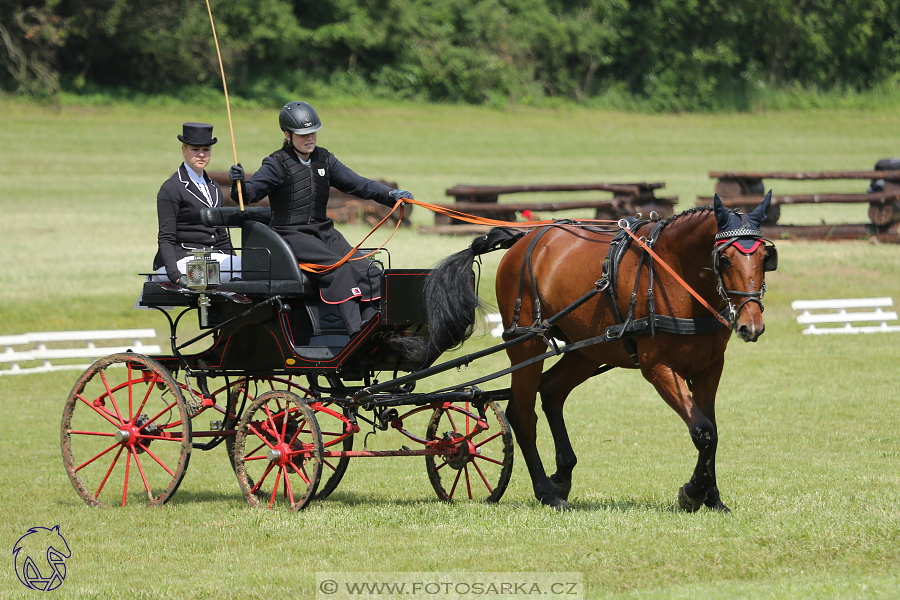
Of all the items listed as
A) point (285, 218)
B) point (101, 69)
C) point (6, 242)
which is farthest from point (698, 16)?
point (285, 218)

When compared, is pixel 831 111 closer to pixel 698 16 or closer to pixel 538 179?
pixel 698 16

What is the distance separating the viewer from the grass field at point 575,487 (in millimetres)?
5391

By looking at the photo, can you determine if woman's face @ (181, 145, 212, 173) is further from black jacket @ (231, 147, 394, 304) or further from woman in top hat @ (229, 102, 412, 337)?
woman in top hat @ (229, 102, 412, 337)

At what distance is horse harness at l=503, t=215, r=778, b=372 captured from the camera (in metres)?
5.91

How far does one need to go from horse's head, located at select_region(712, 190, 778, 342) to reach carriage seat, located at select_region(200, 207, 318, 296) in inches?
107

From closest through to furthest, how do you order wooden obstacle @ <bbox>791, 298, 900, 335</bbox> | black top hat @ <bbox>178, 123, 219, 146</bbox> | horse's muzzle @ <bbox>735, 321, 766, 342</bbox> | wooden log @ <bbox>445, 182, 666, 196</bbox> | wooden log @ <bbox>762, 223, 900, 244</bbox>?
horse's muzzle @ <bbox>735, 321, 766, 342</bbox>, black top hat @ <bbox>178, 123, 219, 146</bbox>, wooden obstacle @ <bbox>791, 298, 900, 335</bbox>, wooden log @ <bbox>762, 223, 900, 244</bbox>, wooden log @ <bbox>445, 182, 666, 196</bbox>

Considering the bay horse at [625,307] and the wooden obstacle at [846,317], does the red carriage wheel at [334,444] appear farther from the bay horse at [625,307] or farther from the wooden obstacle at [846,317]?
the wooden obstacle at [846,317]

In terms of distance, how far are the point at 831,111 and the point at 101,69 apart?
25851 mm

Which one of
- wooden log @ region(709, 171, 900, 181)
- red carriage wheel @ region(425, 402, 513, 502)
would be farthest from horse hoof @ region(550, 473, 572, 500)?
wooden log @ region(709, 171, 900, 181)

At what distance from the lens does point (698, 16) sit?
43000mm

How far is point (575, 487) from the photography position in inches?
316

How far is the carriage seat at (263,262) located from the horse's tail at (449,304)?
33.5 inches

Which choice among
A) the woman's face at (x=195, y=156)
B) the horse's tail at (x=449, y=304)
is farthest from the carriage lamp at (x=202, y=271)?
the horse's tail at (x=449, y=304)

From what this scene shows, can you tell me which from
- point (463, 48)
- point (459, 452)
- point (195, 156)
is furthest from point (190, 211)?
point (463, 48)
